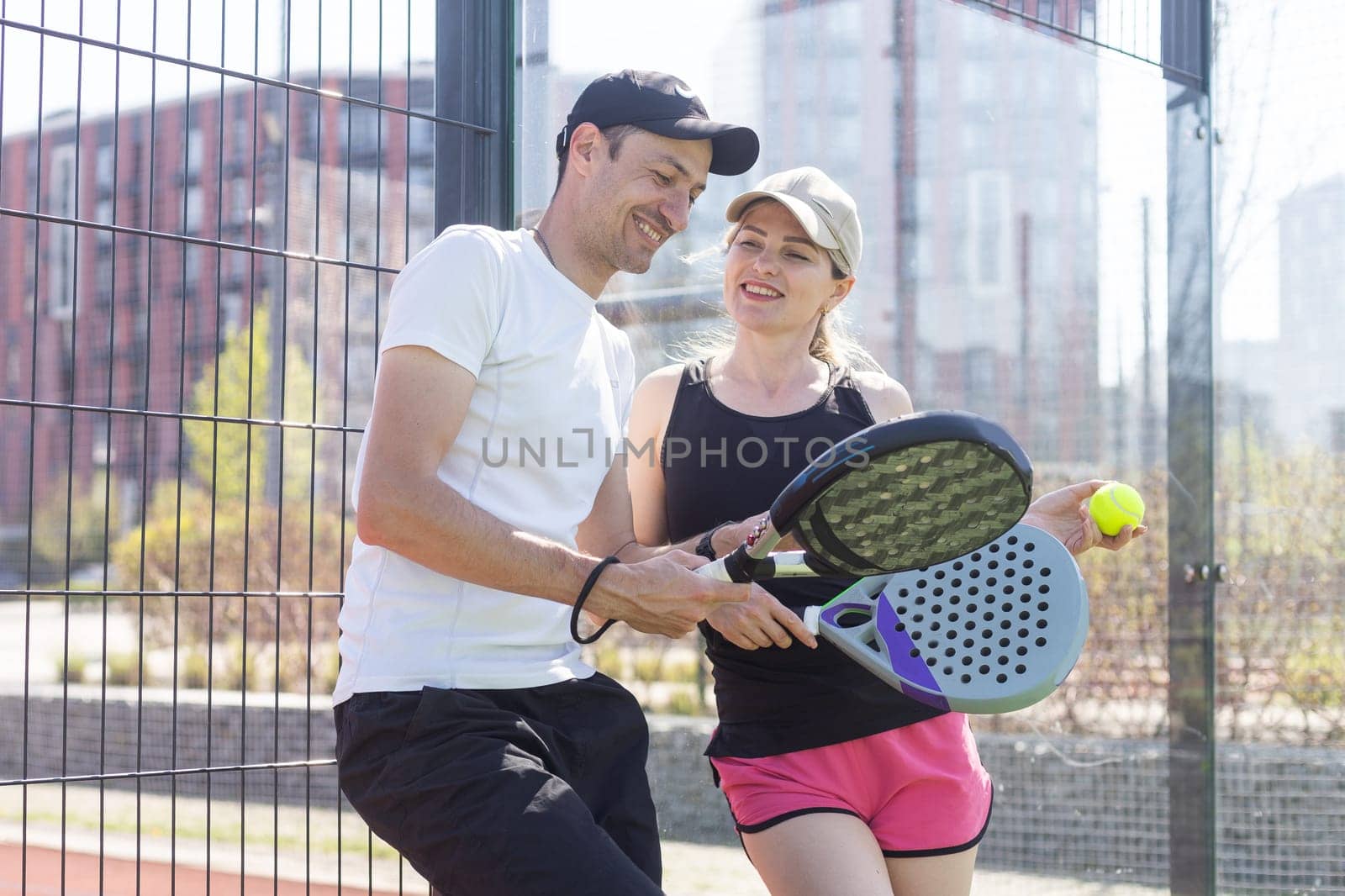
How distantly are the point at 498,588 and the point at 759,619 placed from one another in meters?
0.37

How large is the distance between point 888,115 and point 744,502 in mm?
2384

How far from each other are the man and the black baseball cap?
0.03 meters

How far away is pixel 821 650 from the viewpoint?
2156mm

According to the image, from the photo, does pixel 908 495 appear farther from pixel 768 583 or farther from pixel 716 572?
pixel 768 583

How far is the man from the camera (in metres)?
1.66

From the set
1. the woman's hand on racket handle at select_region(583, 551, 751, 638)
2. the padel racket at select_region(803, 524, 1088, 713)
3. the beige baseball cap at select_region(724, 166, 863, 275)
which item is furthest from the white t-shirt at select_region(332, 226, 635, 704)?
the beige baseball cap at select_region(724, 166, 863, 275)

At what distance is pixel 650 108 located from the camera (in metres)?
2.08

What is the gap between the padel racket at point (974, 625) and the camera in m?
1.88

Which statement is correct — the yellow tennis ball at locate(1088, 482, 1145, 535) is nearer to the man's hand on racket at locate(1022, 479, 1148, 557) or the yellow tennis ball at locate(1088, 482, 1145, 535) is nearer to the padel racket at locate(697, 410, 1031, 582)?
the man's hand on racket at locate(1022, 479, 1148, 557)

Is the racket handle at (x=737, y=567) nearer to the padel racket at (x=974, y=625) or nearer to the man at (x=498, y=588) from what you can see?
the man at (x=498, y=588)

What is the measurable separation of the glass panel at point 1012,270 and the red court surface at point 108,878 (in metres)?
2.36

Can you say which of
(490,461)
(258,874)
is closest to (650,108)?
(490,461)

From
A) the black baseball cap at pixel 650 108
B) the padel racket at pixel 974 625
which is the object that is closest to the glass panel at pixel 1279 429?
the padel racket at pixel 974 625

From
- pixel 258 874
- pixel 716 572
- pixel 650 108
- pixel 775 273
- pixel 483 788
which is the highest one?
pixel 650 108
